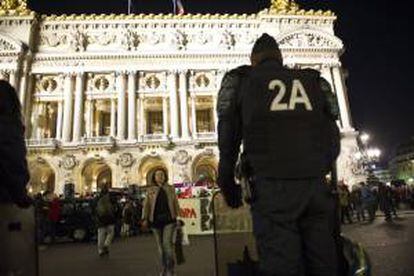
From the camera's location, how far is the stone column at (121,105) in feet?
127

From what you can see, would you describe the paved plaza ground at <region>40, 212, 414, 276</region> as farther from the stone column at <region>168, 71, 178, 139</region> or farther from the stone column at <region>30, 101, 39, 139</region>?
the stone column at <region>30, 101, 39, 139</region>

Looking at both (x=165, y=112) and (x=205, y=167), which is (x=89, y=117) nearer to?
(x=165, y=112)

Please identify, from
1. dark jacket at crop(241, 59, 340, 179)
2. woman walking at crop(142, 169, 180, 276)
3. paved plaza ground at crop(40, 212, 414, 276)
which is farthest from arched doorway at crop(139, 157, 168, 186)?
dark jacket at crop(241, 59, 340, 179)

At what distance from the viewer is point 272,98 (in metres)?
2.78

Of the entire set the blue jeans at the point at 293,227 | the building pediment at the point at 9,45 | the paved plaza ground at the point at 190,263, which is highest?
the building pediment at the point at 9,45

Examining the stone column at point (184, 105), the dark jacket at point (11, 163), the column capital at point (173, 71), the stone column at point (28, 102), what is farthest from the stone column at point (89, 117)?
the dark jacket at point (11, 163)

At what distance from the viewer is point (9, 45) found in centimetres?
3962

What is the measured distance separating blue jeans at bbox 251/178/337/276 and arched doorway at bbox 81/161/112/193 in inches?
1428

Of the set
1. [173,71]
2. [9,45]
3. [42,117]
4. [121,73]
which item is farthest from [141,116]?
[9,45]

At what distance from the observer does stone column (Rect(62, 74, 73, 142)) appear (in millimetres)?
38519

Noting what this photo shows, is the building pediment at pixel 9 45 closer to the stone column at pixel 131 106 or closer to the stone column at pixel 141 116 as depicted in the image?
the stone column at pixel 131 106

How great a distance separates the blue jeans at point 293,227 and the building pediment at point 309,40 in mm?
42274

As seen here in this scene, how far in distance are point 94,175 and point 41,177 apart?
473 cm

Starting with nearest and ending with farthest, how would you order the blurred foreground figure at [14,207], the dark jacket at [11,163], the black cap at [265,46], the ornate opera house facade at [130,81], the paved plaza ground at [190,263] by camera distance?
the black cap at [265,46]
the blurred foreground figure at [14,207]
the dark jacket at [11,163]
the paved plaza ground at [190,263]
the ornate opera house facade at [130,81]
